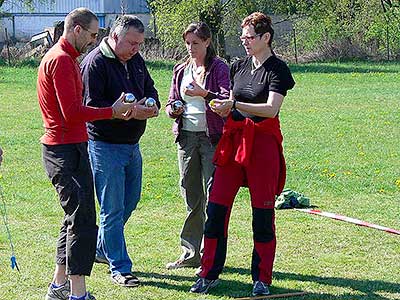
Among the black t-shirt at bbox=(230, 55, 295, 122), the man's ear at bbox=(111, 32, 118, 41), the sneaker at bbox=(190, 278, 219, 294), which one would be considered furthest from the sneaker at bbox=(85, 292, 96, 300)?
the man's ear at bbox=(111, 32, 118, 41)

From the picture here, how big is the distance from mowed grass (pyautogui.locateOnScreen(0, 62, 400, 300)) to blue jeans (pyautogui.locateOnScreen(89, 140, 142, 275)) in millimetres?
230

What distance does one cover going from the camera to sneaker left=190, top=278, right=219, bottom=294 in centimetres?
609

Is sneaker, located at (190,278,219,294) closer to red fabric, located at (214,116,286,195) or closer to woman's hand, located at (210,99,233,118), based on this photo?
red fabric, located at (214,116,286,195)

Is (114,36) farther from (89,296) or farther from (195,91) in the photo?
(89,296)

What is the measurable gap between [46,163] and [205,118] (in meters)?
1.52

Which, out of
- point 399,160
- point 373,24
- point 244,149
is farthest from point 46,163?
point 373,24

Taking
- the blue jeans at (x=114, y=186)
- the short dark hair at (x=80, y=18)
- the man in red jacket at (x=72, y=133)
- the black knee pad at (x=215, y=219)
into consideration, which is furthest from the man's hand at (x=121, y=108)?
the black knee pad at (x=215, y=219)

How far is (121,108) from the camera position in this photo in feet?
18.0

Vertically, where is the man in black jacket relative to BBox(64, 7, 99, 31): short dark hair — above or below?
below

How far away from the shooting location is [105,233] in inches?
246

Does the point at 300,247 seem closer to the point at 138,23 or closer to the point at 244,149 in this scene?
the point at 244,149

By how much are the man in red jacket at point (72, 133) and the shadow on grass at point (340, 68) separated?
2449cm

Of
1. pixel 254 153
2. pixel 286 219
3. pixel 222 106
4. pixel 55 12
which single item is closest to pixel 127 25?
pixel 222 106

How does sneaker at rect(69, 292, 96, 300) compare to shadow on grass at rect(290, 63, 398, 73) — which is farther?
shadow on grass at rect(290, 63, 398, 73)
